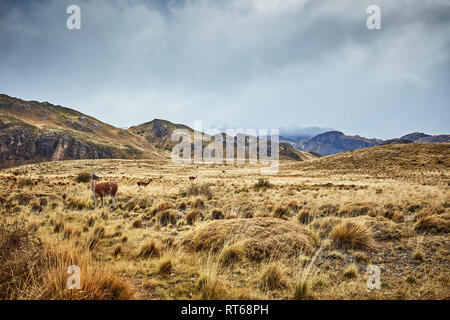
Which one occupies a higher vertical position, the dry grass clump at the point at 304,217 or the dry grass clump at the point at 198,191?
the dry grass clump at the point at 198,191

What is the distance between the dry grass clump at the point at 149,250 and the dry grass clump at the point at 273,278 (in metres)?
2.41

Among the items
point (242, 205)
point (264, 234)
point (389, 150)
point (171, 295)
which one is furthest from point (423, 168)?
point (171, 295)

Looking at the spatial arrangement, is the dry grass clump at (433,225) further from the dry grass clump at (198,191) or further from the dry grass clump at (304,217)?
the dry grass clump at (198,191)

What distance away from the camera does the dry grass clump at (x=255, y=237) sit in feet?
14.4

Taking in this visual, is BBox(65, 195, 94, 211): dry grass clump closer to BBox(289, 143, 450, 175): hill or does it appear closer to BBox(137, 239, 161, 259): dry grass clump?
BBox(137, 239, 161, 259): dry grass clump

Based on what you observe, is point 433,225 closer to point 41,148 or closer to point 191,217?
point 191,217

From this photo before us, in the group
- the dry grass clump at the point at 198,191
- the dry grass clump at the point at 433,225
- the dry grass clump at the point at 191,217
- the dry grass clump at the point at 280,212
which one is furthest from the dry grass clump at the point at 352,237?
the dry grass clump at the point at 198,191

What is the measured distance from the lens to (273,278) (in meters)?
3.33

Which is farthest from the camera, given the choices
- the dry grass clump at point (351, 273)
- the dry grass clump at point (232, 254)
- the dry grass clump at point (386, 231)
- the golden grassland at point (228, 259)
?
the dry grass clump at point (386, 231)

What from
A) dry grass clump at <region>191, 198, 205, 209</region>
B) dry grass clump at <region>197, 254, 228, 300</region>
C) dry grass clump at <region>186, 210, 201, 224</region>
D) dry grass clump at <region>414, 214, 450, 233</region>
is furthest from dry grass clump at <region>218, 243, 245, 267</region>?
dry grass clump at <region>414, 214, 450, 233</region>
